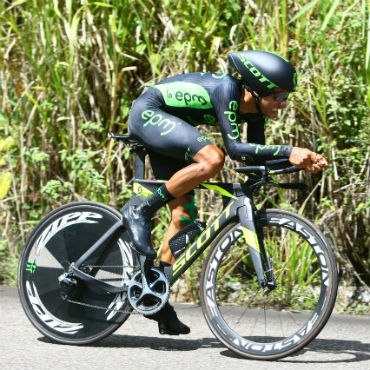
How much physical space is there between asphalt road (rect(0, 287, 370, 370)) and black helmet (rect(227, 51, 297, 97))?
1.49 meters

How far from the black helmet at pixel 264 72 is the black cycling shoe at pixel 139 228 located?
37.6 inches

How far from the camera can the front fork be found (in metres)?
4.85

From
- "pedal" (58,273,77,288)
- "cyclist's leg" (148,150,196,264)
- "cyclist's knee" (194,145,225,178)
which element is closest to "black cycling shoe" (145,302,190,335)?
A: "cyclist's leg" (148,150,196,264)

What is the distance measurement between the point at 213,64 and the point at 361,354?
124 inches

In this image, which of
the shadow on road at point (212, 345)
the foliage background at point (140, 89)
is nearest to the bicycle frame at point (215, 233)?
the shadow on road at point (212, 345)

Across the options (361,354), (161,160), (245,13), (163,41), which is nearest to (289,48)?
(245,13)

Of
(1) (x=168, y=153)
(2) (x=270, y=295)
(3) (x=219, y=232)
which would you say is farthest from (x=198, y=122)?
(2) (x=270, y=295)

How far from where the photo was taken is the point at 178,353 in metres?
5.03

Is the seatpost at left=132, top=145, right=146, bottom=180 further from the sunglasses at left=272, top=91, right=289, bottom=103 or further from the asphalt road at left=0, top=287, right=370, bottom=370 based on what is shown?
the asphalt road at left=0, top=287, right=370, bottom=370

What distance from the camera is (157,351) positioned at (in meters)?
5.08

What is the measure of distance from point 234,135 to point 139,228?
77 centimetres

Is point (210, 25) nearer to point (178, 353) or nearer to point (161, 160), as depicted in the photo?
point (161, 160)

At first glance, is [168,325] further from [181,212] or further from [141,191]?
[141,191]

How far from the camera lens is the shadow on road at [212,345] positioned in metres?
5.00
